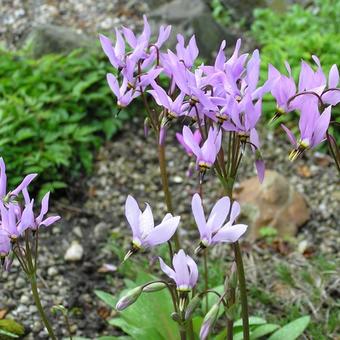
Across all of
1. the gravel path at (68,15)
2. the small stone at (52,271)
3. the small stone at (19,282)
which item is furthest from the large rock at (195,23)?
the small stone at (19,282)

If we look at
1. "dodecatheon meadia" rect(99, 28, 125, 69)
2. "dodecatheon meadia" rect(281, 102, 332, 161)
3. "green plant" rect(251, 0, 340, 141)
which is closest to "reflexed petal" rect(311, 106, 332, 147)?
"dodecatheon meadia" rect(281, 102, 332, 161)

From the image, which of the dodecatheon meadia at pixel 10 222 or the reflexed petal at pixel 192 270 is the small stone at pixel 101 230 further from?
the reflexed petal at pixel 192 270

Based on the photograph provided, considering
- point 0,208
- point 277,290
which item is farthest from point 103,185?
point 0,208

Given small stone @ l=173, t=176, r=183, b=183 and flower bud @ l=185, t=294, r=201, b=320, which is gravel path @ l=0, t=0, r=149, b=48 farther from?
flower bud @ l=185, t=294, r=201, b=320

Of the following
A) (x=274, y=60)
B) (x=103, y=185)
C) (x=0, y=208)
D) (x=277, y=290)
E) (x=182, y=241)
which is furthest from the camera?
(x=274, y=60)

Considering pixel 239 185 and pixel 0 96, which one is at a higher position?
pixel 0 96

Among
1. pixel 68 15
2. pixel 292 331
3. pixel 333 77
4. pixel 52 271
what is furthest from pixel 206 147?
pixel 68 15

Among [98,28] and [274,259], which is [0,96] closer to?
[98,28]
